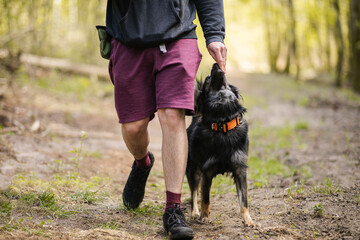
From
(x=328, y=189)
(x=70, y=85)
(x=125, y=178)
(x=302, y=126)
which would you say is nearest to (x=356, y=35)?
(x=302, y=126)

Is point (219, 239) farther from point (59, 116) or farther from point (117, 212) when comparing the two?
point (59, 116)

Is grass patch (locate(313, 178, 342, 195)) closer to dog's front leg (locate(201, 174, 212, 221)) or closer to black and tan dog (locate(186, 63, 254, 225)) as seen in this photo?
black and tan dog (locate(186, 63, 254, 225))

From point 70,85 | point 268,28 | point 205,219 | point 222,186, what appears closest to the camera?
point 205,219

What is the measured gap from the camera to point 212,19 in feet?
9.16

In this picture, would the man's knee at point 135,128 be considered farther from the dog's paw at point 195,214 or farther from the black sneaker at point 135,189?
the dog's paw at point 195,214

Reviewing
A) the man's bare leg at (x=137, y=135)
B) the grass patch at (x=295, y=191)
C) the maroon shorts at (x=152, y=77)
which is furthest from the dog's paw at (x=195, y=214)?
the maroon shorts at (x=152, y=77)

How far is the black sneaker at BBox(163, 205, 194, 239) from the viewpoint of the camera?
8.00 feet

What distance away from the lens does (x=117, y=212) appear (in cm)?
310

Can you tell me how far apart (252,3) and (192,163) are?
28694 mm

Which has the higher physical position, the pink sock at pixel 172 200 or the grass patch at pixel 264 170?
the pink sock at pixel 172 200

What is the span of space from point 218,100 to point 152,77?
599 millimetres

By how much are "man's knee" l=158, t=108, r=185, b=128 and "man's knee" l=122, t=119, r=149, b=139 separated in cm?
23

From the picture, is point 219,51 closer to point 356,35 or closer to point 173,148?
point 173,148

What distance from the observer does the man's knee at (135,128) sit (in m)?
2.80
